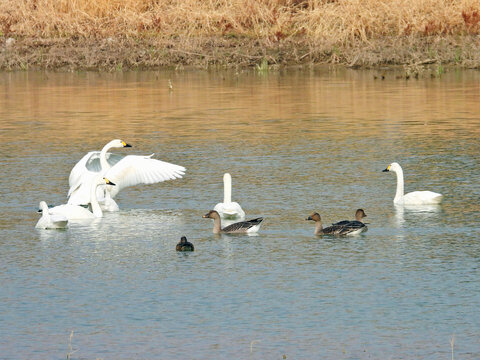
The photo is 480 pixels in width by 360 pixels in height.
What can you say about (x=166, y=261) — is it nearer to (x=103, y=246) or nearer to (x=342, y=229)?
(x=103, y=246)

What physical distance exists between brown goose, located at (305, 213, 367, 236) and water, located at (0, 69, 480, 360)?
0.11 m

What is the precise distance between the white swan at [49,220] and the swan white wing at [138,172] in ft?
5.42

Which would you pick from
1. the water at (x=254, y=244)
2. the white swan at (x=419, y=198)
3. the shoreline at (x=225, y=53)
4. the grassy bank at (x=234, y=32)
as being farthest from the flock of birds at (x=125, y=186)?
the grassy bank at (x=234, y=32)

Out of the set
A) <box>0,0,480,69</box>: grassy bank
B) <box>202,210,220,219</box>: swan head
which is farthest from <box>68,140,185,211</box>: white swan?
<box>0,0,480,69</box>: grassy bank

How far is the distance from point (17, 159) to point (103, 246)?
19.7 feet

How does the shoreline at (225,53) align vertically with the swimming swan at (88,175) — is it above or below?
above

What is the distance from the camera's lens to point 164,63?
30922 mm

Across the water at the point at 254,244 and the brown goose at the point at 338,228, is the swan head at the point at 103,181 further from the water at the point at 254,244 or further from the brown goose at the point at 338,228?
the brown goose at the point at 338,228

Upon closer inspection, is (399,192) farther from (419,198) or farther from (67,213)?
(67,213)

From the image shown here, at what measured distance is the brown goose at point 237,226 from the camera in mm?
11656

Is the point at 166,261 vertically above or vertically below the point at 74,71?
below

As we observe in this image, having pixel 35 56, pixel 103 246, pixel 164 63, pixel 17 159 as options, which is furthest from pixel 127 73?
pixel 103 246

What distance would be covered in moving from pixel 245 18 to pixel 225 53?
83.3 inches

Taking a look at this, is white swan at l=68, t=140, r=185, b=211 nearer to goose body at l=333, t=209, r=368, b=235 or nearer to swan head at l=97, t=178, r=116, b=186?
swan head at l=97, t=178, r=116, b=186
